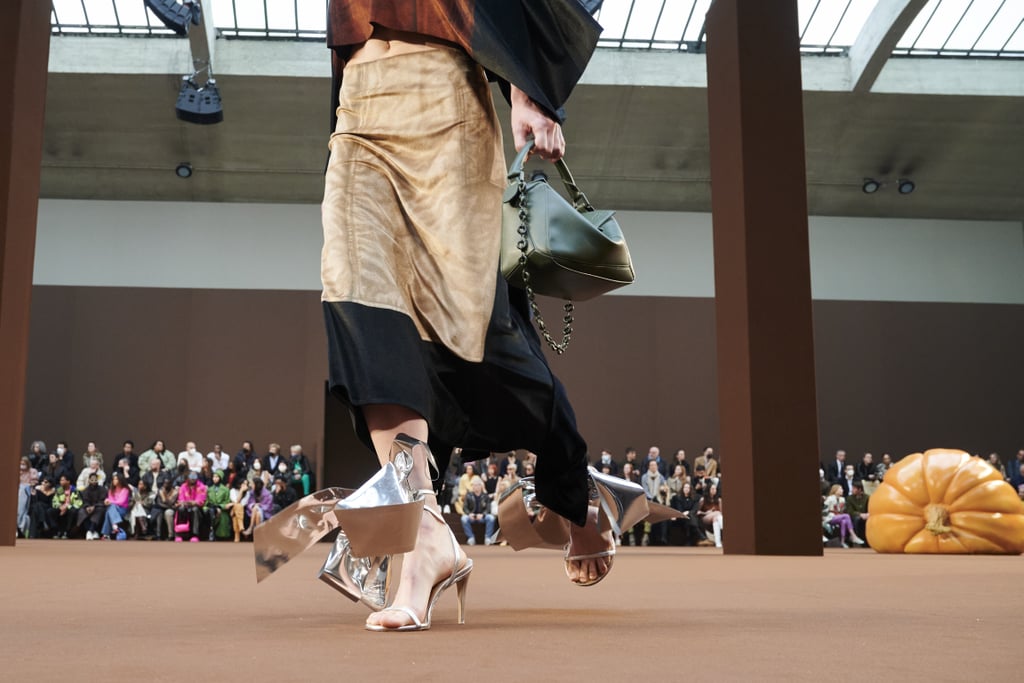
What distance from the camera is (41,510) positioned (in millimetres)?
16125

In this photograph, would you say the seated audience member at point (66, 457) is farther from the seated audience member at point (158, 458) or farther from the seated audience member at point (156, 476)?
the seated audience member at point (156, 476)

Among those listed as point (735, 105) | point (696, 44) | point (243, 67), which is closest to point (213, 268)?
point (243, 67)

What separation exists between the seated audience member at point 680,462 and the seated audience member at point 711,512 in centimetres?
133

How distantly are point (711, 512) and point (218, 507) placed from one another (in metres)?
7.06

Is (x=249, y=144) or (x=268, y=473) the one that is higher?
(x=249, y=144)

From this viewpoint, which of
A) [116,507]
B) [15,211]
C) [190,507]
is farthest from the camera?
[190,507]

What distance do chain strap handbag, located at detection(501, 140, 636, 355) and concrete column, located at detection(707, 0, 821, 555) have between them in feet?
16.7

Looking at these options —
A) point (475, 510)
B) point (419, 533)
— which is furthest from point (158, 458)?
point (419, 533)

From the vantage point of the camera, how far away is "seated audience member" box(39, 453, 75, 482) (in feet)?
55.1

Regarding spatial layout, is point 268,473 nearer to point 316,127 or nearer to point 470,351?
point 316,127

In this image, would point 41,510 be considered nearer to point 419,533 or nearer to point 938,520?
point 938,520

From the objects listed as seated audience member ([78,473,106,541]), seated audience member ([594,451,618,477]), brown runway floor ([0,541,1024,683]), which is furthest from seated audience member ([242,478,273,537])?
brown runway floor ([0,541,1024,683])

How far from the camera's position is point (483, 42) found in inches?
94.7

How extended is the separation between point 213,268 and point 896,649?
63.4 feet
